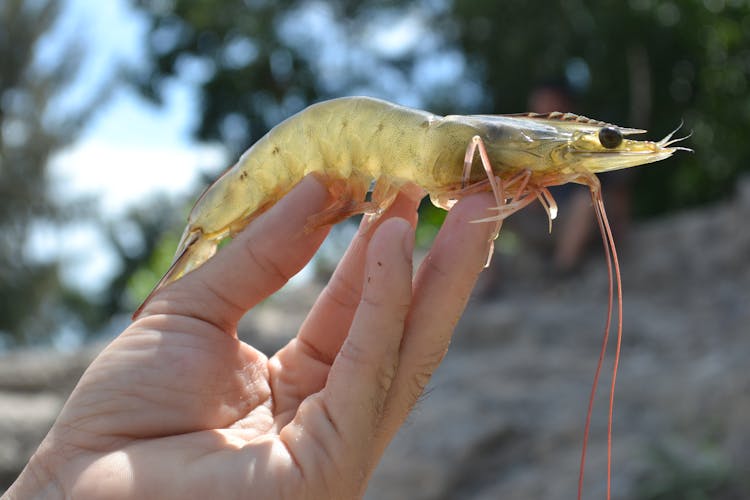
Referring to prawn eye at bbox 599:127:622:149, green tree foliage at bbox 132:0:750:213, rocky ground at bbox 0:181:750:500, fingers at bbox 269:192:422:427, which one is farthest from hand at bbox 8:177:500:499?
green tree foliage at bbox 132:0:750:213

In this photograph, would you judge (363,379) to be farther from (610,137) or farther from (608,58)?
(608,58)

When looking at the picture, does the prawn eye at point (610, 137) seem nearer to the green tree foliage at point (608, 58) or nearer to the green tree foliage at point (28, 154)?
the green tree foliage at point (608, 58)

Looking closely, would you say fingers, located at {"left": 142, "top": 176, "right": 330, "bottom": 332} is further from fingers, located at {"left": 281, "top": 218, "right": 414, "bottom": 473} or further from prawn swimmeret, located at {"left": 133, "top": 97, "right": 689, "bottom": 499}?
fingers, located at {"left": 281, "top": 218, "right": 414, "bottom": 473}

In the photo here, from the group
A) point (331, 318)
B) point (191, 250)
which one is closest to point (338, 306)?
point (331, 318)

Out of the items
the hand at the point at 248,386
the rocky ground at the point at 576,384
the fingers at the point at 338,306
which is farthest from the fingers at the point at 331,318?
the rocky ground at the point at 576,384

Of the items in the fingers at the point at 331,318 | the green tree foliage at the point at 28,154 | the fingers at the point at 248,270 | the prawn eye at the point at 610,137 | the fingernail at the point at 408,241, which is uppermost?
the prawn eye at the point at 610,137

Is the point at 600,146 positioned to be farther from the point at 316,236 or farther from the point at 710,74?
the point at 710,74

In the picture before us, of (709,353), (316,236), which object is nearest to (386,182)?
(316,236)
